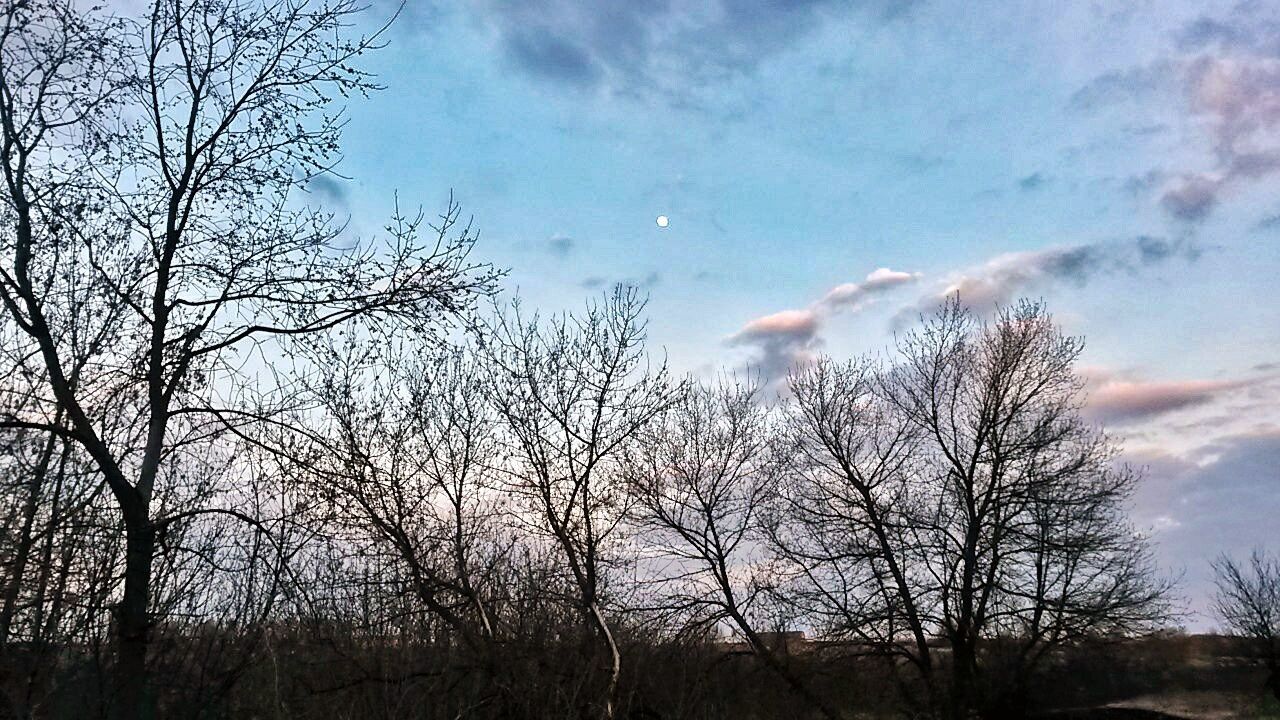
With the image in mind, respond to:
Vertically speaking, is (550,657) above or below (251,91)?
below

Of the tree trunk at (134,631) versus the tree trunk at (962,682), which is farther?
the tree trunk at (962,682)

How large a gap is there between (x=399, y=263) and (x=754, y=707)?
17.9m

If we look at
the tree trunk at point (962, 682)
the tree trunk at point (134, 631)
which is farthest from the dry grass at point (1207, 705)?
the tree trunk at point (134, 631)

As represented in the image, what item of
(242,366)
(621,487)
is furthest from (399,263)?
(621,487)

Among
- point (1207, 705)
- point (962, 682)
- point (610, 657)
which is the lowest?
point (1207, 705)

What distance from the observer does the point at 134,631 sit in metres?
7.63

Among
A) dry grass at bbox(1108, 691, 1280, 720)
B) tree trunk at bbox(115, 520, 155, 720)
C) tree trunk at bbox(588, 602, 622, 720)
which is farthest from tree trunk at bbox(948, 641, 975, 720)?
tree trunk at bbox(115, 520, 155, 720)

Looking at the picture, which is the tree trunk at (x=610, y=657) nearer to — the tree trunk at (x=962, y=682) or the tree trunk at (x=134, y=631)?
the tree trunk at (x=134, y=631)

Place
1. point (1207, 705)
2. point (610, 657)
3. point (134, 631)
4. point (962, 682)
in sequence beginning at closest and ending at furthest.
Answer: point (134, 631)
point (610, 657)
point (962, 682)
point (1207, 705)

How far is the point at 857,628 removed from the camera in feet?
80.3

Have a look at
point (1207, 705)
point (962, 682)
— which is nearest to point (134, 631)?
point (962, 682)

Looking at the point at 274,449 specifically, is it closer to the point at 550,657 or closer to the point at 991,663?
the point at 550,657

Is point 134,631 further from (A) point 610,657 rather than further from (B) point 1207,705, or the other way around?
(B) point 1207,705

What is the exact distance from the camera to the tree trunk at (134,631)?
24.9 feet
